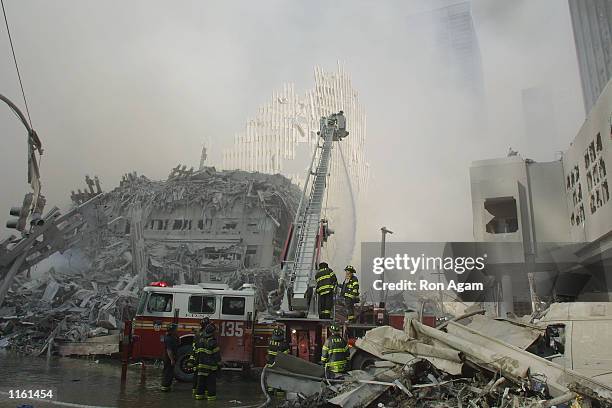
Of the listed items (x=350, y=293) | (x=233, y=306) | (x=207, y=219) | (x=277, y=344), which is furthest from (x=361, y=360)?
(x=207, y=219)

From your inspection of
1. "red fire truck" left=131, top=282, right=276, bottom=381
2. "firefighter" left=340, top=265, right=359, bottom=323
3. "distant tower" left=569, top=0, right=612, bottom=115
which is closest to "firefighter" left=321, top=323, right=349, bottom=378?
"firefighter" left=340, top=265, right=359, bottom=323

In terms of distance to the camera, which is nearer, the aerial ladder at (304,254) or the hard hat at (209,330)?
the hard hat at (209,330)

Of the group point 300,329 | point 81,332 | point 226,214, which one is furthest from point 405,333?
point 226,214

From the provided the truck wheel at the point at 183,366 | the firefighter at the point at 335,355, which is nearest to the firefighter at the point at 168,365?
the truck wheel at the point at 183,366

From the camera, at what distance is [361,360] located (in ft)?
27.0

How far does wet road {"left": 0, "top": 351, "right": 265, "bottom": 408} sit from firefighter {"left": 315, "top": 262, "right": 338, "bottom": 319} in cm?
213

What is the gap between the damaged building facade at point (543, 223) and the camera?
2162 cm

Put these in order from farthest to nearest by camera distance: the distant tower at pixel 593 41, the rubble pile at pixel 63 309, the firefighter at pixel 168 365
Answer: the distant tower at pixel 593 41, the rubble pile at pixel 63 309, the firefighter at pixel 168 365

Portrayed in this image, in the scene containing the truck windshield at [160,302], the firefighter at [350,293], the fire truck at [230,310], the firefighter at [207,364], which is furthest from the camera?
the truck windshield at [160,302]

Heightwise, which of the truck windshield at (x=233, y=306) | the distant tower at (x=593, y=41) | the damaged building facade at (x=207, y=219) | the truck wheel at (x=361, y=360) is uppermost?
the distant tower at (x=593, y=41)

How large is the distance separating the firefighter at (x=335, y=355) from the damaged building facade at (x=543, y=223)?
17.9 meters

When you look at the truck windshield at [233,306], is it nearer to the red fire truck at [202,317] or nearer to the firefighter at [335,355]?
the red fire truck at [202,317]

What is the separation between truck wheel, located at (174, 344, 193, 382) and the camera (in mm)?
10211

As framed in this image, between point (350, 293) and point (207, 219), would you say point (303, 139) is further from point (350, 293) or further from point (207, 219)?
point (350, 293)
